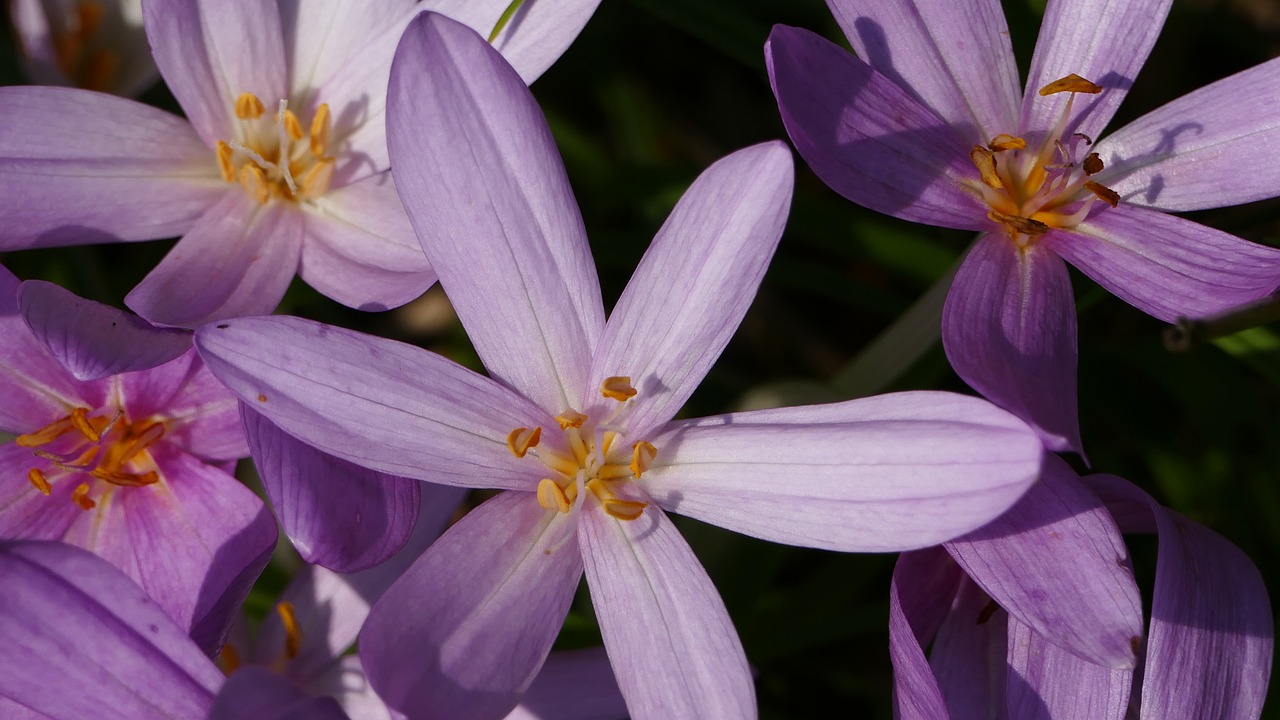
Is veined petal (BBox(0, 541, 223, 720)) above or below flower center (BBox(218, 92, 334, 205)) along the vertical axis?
below

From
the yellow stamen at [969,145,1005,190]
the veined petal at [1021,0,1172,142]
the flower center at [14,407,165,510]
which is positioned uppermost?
the veined petal at [1021,0,1172,142]

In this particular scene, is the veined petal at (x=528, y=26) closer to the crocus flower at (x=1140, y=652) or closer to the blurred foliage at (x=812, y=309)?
the blurred foliage at (x=812, y=309)

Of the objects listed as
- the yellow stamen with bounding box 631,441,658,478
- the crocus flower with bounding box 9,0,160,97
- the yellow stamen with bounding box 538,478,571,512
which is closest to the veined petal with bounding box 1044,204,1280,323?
the yellow stamen with bounding box 631,441,658,478

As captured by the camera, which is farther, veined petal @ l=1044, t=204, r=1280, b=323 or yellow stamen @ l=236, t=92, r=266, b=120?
yellow stamen @ l=236, t=92, r=266, b=120

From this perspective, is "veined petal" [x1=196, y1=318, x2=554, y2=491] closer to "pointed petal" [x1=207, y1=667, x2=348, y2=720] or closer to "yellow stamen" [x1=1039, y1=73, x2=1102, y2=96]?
"pointed petal" [x1=207, y1=667, x2=348, y2=720]

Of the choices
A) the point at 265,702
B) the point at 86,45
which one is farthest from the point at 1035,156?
the point at 86,45

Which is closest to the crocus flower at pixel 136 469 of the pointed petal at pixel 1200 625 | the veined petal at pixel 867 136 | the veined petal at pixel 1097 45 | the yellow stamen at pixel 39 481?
the yellow stamen at pixel 39 481

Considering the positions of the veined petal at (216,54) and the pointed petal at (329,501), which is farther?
the veined petal at (216,54)
